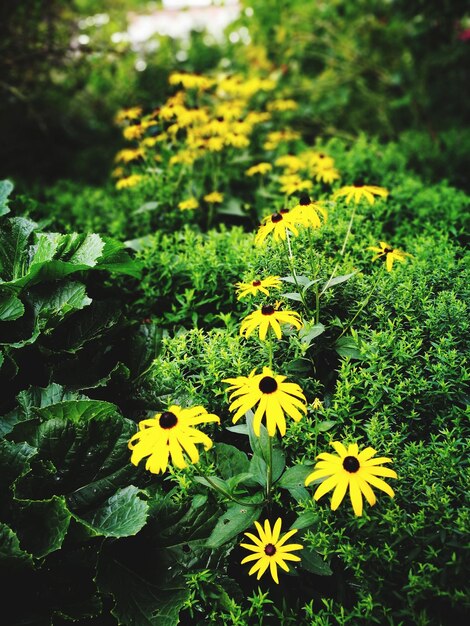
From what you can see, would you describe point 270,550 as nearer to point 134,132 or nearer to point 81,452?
point 81,452

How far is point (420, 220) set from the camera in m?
3.16

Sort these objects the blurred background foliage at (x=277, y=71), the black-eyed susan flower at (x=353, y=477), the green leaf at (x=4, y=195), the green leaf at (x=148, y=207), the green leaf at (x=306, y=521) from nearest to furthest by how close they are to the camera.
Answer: the black-eyed susan flower at (x=353, y=477) → the green leaf at (x=306, y=521) → the green leaf at (x=4, y=195) → the green leaf at (x=148, y=207) → the blurred background foliage at (x=277, y=71)

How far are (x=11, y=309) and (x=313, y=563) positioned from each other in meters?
1.44

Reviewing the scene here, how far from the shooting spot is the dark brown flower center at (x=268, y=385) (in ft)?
4.75

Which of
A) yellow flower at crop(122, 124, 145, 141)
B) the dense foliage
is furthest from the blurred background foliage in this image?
the dense foliage

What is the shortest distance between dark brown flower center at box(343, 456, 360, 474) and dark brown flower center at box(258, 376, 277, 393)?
26 cm

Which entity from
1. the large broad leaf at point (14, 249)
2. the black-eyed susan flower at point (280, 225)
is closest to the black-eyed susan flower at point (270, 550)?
the black-eyed susan flower at point (280, 225)

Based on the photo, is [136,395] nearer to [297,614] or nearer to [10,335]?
[10,335]

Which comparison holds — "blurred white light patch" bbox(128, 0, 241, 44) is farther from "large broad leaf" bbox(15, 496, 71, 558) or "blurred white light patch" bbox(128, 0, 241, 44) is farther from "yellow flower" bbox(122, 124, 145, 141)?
"large broad leaf" bbox(15, 496, 71, 558)

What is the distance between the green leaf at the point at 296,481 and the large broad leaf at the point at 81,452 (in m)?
0.57

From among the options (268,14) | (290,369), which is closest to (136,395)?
(290,369)

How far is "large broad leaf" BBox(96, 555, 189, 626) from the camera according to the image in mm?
1615

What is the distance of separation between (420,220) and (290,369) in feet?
5.64

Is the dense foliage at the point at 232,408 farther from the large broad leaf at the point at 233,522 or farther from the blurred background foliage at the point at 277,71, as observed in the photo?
the blurred background foliage at the point at 277,71
